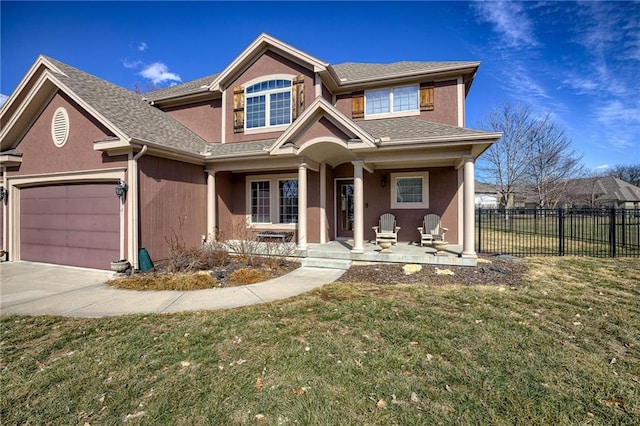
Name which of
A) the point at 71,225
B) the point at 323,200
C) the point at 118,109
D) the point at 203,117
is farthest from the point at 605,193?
the point at 71,225

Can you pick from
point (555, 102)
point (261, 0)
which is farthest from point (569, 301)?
point (555, 102)

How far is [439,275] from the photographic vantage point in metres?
7.34

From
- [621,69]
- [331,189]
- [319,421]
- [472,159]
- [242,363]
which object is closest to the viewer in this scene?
[319,421]

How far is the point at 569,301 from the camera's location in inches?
220

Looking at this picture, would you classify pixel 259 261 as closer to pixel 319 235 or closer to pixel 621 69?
pixel 319 235

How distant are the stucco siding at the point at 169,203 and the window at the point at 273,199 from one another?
1966 mm

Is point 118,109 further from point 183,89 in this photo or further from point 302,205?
point 302,205

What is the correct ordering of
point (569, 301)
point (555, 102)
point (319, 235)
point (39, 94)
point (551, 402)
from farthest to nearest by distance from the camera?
point (555, 102), point (319, 235), point (39, 94), point (569, 301), point (551, 402)

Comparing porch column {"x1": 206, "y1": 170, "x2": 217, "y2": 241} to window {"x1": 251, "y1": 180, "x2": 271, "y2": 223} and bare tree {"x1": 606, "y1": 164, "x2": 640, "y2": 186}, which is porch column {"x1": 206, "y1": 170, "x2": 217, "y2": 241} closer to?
window {"x1": 251, "y1": 180, "x2": 271, "y2": 223}

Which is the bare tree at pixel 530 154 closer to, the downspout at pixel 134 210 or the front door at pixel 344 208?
the front door at pixel 344 208

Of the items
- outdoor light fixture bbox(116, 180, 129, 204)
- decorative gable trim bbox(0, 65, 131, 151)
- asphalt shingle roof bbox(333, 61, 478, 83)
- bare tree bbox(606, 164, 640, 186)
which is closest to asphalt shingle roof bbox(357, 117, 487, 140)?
asphalt shingle roof bbox(333, 61, 478, 83)

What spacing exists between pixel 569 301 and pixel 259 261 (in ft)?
23.9

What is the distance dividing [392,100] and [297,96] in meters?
3.66

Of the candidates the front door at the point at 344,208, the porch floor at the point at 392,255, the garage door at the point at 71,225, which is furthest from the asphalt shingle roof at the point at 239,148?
the porch floor at the point at 392,255
